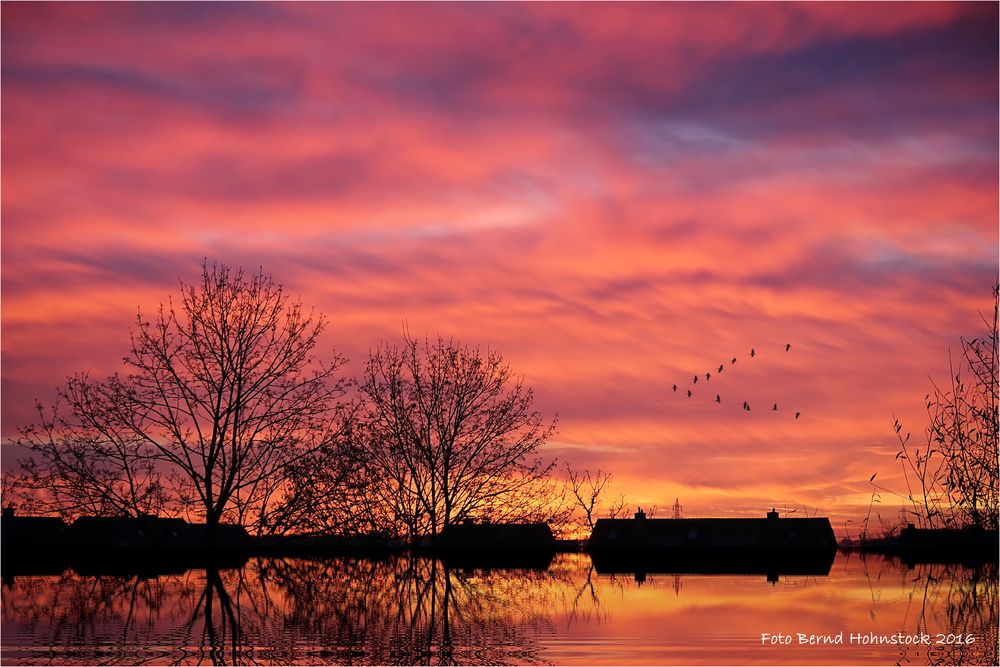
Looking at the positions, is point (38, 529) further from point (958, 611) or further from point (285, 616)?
point (958, 611)

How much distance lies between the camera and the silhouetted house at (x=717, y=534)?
253 feet

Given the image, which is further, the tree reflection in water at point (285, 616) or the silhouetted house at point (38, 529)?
the silhouetted house at point (38, 529)

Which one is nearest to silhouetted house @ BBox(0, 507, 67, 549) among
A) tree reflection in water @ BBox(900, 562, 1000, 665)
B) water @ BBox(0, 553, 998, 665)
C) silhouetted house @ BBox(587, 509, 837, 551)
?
silhouetted house @ BBox(587, 509, 837, 551)

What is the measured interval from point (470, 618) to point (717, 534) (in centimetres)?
5915

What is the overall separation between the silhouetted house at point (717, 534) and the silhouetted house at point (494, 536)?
22511mm

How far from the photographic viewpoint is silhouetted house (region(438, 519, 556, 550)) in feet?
147

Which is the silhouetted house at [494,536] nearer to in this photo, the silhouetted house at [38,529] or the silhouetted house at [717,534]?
the silhouetted house at [717,534]

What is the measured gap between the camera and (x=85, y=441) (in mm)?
34406

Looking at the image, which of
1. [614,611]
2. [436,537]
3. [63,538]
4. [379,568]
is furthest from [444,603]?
[63,538]

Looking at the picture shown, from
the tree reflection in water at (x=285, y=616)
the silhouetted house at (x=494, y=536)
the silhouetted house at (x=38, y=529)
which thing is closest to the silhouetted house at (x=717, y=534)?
the silhouetted house at (x=494, y=536)

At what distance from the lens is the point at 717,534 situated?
78625 mm

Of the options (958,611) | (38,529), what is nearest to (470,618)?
(958,611)

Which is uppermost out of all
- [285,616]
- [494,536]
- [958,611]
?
[494,536]

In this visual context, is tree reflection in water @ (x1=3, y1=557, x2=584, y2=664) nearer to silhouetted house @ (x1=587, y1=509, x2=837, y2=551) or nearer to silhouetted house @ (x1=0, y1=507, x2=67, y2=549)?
silhouetted house @ (x1=0, y1=507, x2=67, y2=549)
